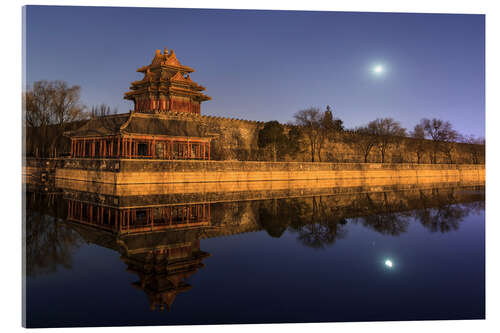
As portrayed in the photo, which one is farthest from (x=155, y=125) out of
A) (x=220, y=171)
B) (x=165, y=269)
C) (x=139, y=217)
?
(x=165, y=269)

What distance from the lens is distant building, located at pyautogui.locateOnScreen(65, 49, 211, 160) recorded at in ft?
76.1

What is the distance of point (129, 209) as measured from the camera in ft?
46.8

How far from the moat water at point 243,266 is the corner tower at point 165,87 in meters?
18.4

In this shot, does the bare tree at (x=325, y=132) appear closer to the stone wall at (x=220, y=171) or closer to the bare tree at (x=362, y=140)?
the bare tree at (x=362, y=140)

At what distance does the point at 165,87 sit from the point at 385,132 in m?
28.4

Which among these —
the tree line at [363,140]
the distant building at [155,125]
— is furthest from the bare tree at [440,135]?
the distant building at [155,125]

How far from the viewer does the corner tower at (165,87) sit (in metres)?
31.3

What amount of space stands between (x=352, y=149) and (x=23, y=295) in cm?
4082

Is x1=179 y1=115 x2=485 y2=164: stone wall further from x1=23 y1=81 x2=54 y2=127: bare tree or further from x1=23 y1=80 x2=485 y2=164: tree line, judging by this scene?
x1=23 y1=81 x2=54 y2=127: bare tree

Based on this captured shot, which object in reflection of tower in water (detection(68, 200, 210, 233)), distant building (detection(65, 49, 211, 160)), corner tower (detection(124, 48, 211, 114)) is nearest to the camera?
reflection of tower in water (detection(68, 200, 210, 233))

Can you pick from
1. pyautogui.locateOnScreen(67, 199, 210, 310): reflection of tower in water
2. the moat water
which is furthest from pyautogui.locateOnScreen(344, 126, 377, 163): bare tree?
pyautogui.locateOnScreen(67, 199, 210, 310): reflection of tower in water

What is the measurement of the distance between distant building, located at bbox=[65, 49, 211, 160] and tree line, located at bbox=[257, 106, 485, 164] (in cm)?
812

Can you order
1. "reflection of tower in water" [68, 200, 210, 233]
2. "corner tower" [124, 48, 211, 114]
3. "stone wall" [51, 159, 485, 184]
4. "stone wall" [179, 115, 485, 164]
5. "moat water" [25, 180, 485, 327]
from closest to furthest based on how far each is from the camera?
1. "moat water" [25, 180, 485, 327]
2. "reflection of tower in water" [68, 200, 210, 233]
3. "stone wall" [51, 159, 485, 184]
4. "corner tower" [124, 48, 211, 114]
5. "stone wall" [179, 115, 485, 164]

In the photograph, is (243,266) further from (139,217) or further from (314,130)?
(314,130)
